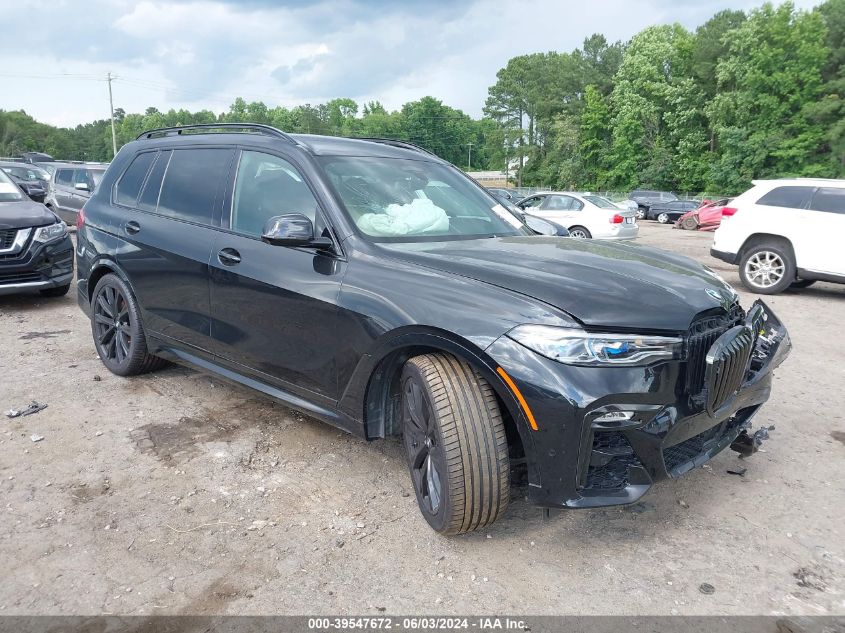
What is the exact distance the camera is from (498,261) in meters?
A: 2.99

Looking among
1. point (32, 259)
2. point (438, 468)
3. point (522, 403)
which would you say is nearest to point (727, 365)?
point (522, 403)

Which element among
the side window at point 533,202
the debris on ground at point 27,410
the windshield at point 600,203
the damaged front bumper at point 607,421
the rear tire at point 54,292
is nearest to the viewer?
the damaged front bumper at point 607,421

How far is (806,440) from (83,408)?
15.7 feet

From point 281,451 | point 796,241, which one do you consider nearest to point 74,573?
point 281,451

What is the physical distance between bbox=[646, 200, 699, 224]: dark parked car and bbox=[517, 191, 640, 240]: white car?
17.4 m

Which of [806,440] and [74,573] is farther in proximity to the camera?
[806,440]

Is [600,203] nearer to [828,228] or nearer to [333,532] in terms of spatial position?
[828,228]

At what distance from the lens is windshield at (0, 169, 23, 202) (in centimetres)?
801

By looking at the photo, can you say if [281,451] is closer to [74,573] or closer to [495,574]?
[74,573]

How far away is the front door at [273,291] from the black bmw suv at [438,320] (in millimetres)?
12

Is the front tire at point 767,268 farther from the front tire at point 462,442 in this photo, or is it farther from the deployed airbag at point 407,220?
the front tire at point 462,442

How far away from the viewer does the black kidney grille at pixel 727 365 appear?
8.49ft

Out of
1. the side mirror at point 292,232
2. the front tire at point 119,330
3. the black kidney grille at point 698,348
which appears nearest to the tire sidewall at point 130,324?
the front tire at point 119,330

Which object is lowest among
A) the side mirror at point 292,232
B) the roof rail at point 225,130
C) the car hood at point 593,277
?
the car hood at point 593,277
